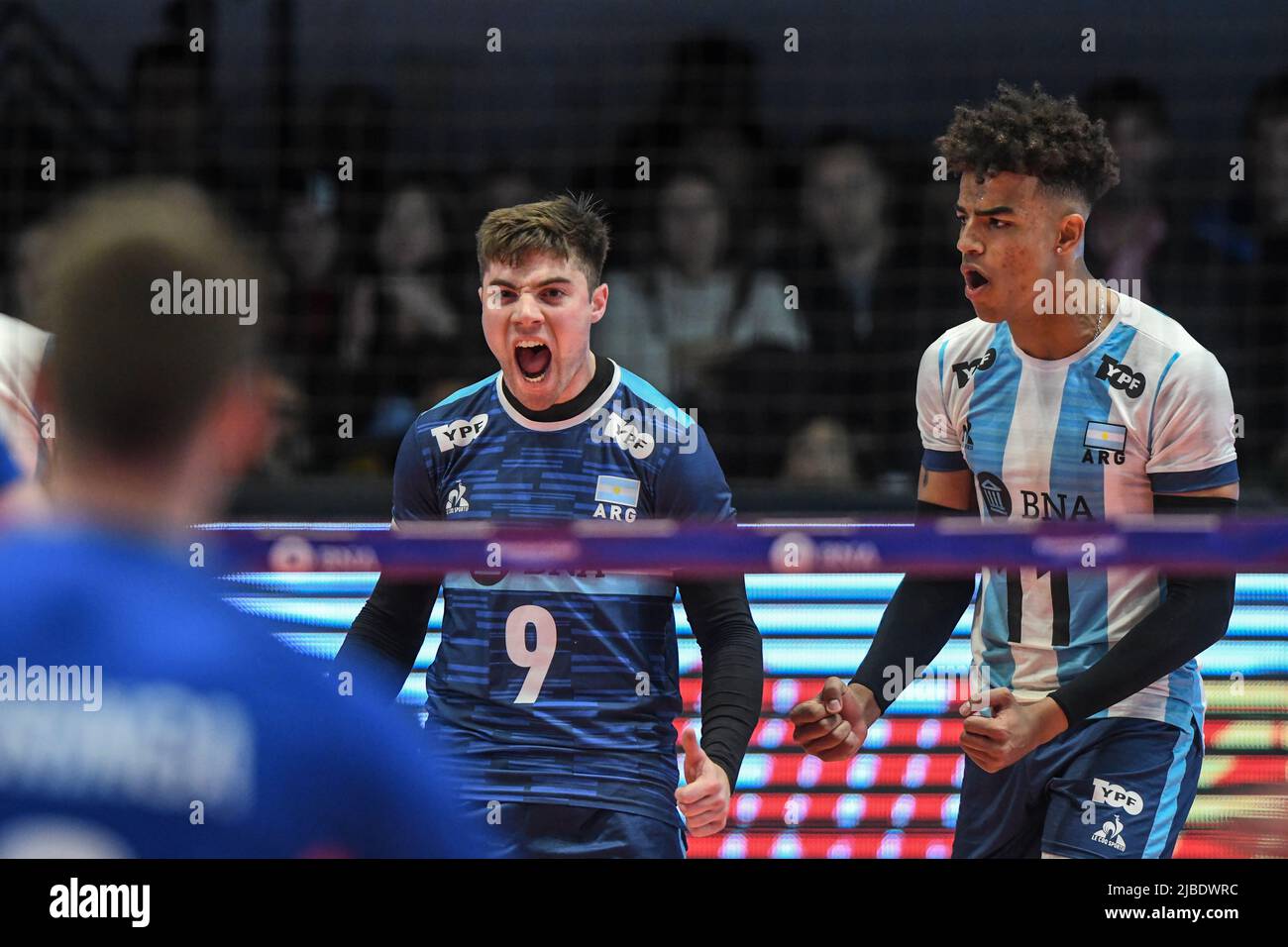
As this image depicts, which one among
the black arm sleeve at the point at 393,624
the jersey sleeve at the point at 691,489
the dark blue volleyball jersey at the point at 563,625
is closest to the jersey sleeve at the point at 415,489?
the dark blue volleyball jersey at the point at 563,625

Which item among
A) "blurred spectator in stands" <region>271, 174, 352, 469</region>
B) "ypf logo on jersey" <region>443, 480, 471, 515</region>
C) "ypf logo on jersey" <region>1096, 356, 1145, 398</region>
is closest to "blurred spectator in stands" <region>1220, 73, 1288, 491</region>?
"ypf logo on jersey" <region>1096, 356, 1145, 398</region>

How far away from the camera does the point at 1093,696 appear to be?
312 cm

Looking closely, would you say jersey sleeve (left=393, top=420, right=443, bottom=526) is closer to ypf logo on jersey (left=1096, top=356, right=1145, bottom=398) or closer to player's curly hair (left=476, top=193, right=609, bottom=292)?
player's curly hair (left=476, top=193, right=609, bottom=292)

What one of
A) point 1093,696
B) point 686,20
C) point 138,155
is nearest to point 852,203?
point 686,20

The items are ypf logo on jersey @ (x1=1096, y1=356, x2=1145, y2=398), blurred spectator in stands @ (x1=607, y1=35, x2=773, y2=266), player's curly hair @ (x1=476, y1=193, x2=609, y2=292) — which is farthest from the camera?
blurred spectator in stands @ (x1=607, y1=35, x2=773, y2=266)

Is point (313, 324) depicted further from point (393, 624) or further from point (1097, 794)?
point (1097, 794)

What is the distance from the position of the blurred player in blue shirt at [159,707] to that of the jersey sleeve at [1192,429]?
6.96 ft

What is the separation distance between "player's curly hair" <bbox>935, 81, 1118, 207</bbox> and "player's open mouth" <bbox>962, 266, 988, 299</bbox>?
204 mm

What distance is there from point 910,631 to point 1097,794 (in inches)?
20.4

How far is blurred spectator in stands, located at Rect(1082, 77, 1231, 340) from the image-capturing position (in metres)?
5.89

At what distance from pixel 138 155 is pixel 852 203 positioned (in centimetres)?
291

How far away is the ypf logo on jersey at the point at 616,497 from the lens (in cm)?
333

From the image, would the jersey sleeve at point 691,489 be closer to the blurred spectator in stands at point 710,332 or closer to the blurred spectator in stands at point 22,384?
the blurred spectator in stands at point 22,384
